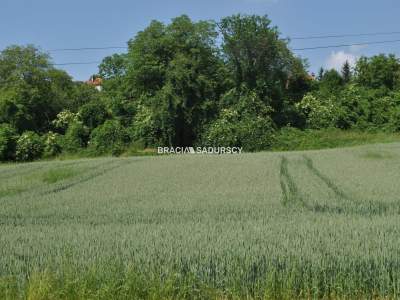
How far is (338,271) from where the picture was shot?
6145 millimetres

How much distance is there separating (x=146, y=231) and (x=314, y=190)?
21.0ft

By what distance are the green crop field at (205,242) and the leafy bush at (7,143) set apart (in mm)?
23972

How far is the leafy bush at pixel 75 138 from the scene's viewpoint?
39531mm

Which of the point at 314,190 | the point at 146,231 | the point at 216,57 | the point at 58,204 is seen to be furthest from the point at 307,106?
the point at 146,231

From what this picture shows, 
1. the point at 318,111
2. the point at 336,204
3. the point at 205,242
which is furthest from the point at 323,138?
the point at 205,242

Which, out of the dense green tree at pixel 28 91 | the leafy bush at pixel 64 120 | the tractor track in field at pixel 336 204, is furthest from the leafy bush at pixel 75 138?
the tractor track in field at pixel 336 204

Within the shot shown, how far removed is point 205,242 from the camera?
7.19 m

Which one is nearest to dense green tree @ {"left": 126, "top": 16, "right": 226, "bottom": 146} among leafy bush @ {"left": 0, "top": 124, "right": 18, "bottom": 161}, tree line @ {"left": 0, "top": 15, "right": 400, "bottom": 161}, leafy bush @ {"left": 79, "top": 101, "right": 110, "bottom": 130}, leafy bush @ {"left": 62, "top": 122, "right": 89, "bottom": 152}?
tree line @ {"left": 0, "top": 15, "right": 400, "bottom": 161}

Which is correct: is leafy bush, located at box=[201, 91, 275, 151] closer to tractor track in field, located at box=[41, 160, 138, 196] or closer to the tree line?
the tree line

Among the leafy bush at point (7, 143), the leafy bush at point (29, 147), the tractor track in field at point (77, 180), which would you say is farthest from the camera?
the leafy bush at point (29, 147)

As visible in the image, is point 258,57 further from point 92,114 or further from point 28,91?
point 28,91

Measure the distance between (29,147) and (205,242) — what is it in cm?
3339

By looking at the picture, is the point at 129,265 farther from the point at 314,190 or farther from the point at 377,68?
the point at 377,68

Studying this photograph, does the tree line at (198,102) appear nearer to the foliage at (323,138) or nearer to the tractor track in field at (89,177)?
the foliage at (323,138)
